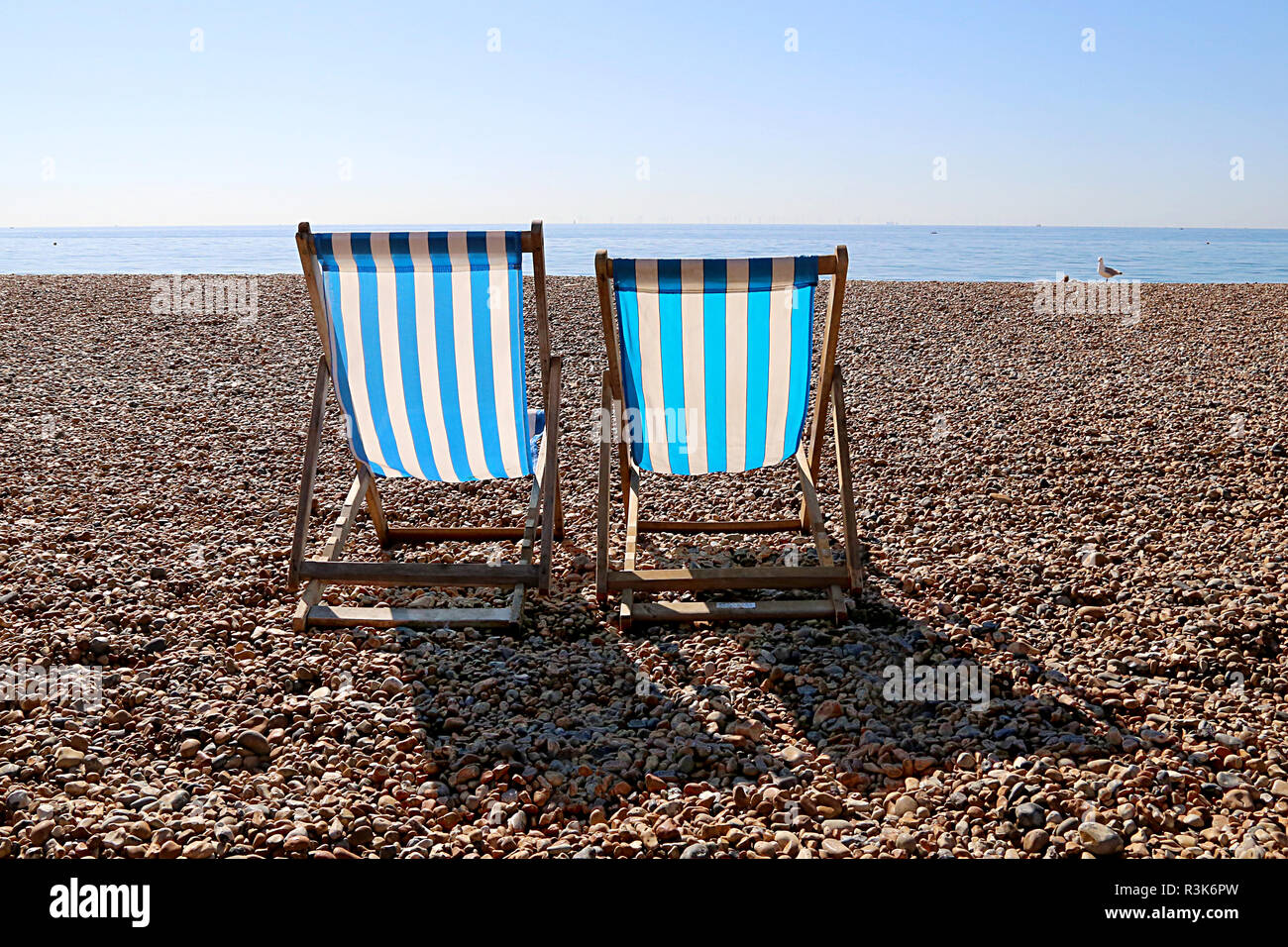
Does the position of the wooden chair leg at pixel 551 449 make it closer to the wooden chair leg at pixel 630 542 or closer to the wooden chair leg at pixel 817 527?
the wooden chair leg at pixel 630 542

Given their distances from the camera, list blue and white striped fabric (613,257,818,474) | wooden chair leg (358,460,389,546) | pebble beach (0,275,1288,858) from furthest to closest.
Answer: wooden chair leg (358,460,389,546)
blue and white striped fabric (613,257,818,474)
pebble beach (0,275,1288,858)

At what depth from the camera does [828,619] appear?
304 cm

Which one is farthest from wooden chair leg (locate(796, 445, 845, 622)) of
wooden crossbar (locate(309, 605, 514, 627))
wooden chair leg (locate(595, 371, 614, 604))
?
wooden crossbar (locate(309, 605, 514, 627))

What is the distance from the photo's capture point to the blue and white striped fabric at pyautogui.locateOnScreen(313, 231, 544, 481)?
9.95 ft

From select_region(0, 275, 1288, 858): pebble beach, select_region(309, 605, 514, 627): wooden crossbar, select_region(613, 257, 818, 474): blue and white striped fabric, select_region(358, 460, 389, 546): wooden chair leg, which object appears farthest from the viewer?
select_region(358, 460, 389, 546): wooden chair leg

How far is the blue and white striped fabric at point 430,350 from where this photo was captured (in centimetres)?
303

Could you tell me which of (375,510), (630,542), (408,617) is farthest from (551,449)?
(375,510)

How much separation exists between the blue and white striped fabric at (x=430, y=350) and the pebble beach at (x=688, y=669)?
1.60ft

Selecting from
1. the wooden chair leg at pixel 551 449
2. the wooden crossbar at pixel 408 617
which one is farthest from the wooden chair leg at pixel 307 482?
→ the wooden chair leg at pixel 551 449

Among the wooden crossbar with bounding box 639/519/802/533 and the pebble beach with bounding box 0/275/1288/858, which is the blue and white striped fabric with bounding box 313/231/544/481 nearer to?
the pebble beach with bounding box 0/275/1288/858

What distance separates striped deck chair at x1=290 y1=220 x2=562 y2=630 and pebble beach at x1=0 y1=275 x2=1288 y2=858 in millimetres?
193

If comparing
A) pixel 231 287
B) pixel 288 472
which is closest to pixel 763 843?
pixel 288 472

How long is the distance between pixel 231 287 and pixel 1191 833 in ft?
35.0
